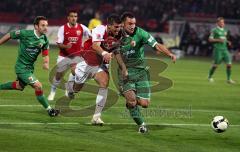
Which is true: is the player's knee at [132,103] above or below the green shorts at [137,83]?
below

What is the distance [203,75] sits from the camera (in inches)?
1099

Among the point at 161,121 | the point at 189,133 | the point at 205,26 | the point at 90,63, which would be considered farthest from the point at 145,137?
the point at 205,26

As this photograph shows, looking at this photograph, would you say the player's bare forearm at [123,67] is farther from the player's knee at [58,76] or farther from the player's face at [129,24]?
the player's knee at [58,76]

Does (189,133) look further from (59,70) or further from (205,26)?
(205,26)

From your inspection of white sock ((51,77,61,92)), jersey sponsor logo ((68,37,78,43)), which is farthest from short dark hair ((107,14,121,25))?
white sock ((51,77,61,92))

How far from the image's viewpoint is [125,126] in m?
12.9

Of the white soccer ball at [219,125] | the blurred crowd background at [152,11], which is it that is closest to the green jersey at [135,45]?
the white soccer ball at [219,125]

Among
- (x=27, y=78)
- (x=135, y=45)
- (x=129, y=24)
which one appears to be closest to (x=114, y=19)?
(x=129, y=24)

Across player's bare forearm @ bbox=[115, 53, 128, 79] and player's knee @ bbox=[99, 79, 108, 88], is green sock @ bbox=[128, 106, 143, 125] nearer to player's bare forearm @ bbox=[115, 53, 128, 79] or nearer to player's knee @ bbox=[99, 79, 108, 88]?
player's bare forearm @ bbox=[115, 53, 128, 79]

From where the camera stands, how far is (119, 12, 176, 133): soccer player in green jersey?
12.1 metres

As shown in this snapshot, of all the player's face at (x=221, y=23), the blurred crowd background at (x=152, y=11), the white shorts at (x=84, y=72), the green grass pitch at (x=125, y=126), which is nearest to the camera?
the green grass pitch at (x=125, y=126)

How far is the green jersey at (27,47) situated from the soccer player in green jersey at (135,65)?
219 centimetres

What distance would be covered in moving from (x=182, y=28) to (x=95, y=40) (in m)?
A: 28.7

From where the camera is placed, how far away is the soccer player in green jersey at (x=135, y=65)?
39.9ft
